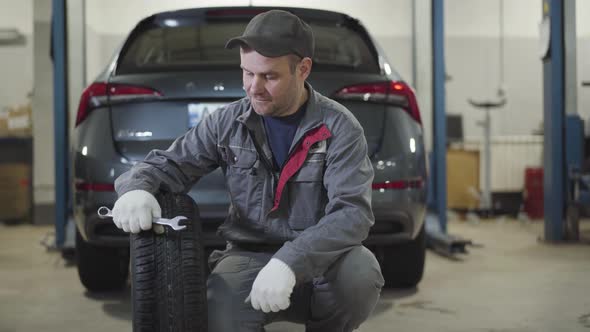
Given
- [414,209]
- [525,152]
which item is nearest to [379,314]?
[414,209]

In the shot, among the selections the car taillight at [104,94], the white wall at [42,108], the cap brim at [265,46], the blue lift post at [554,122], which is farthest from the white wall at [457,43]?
the cap brim at [265,46]

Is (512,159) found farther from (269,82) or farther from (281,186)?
(269,82)

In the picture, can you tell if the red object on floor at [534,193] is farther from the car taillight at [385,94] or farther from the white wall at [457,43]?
the car taillight at [385,94]

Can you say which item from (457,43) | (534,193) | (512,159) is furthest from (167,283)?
(457,43)

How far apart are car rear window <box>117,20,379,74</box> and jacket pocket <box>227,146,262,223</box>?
1376mm

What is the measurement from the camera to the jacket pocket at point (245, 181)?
2.31m

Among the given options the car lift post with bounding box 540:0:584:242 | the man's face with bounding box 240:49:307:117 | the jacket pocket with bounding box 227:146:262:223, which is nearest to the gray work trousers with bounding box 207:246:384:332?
the jacket pocket with bounding box 227:146:262:223

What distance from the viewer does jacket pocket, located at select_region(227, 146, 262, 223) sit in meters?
2.31

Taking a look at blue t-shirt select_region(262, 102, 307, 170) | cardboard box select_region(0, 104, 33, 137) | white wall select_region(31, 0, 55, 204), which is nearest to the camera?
blue t-shirt select_region(262, 102, 307, 170)

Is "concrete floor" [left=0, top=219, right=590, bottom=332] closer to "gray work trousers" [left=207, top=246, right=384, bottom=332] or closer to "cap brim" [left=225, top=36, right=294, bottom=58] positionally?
"gray work trousers" [left=207, top=246, right=384, bottom=332]

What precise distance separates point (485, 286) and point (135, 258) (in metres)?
2.61

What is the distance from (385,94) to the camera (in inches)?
137

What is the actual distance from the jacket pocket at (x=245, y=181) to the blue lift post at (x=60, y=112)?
3.40 metres

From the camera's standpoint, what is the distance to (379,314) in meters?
3.50
